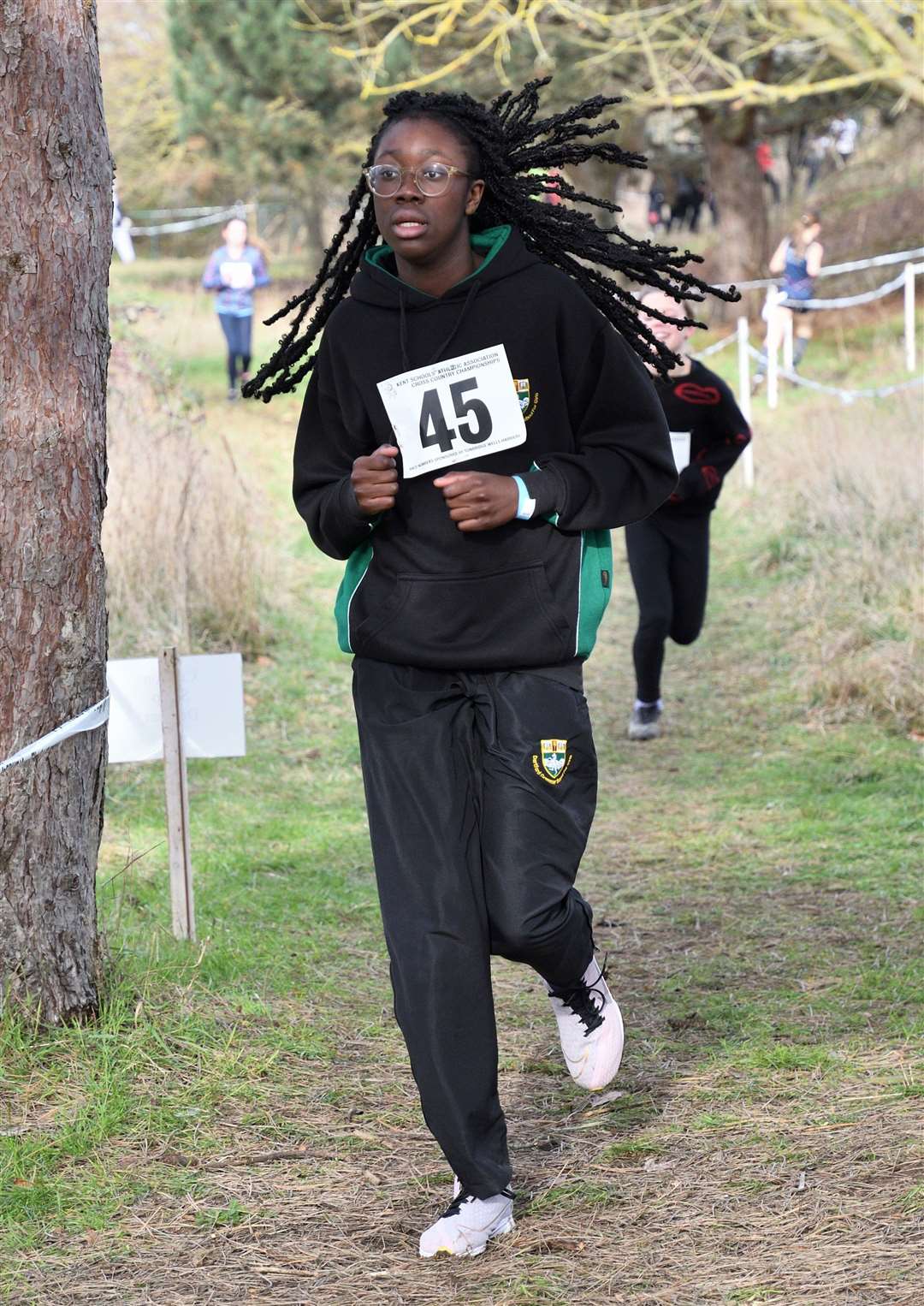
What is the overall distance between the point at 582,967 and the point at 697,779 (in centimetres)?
399

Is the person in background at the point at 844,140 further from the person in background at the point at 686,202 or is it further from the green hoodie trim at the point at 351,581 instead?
the green hoodie trim at the point at 351,581

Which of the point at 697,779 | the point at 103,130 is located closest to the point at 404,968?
the point at 103,130

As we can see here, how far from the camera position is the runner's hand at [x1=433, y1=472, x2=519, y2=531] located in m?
3.12

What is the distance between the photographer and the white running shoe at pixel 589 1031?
363 centimetres

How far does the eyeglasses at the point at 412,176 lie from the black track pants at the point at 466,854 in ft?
3.11

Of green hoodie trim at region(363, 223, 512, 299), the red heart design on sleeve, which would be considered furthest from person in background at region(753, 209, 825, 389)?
green hoodie trim at region(363, 223, 512, 299)

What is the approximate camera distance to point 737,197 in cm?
2573

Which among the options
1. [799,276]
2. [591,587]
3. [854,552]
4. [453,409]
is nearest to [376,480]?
[453,409]

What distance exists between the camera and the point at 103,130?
424cm

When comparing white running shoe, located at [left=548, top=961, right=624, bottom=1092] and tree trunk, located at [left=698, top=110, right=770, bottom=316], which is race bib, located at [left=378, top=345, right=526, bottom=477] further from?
tree trunk, located at [left=698, top=110, right=770, bottom=316]

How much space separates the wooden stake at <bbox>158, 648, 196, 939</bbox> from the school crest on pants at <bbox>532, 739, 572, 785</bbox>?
1.87 m

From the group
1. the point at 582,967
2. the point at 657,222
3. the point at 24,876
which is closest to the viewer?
the point at 582,967

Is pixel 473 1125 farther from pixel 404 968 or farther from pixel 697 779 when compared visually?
pixel 697 779

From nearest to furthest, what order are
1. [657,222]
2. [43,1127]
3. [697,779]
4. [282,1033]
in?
[43,1127] → [282,1033] → [697,779] → [657,222]
